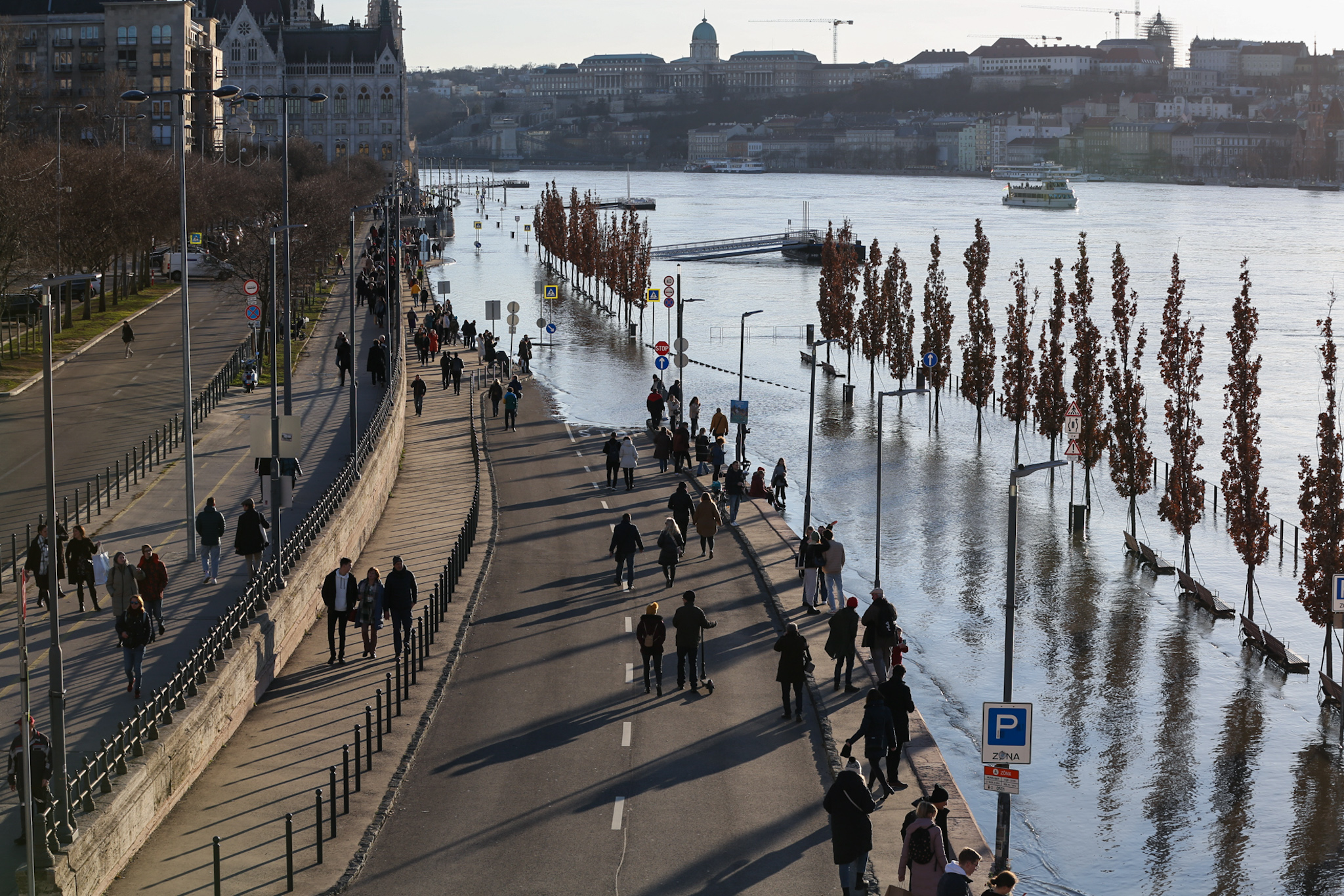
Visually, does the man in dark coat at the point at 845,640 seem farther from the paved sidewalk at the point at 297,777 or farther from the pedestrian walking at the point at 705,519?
the pedestrian walking at the point at 705,519

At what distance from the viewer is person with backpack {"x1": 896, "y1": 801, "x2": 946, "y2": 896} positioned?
14828 millimetres

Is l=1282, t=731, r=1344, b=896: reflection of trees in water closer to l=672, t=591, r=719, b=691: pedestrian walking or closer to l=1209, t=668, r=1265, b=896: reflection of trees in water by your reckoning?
l=1209, t=668, r=1265, b=896: reflection of trees in water

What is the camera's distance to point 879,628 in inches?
1000

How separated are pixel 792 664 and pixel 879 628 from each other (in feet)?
11.7

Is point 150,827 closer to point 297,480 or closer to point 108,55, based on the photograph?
point 297,480

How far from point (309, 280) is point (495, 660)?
44445mm

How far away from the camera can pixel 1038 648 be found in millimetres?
34094

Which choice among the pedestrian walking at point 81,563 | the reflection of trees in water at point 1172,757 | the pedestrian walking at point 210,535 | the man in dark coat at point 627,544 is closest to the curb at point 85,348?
the pedestrian walking at point 210,535

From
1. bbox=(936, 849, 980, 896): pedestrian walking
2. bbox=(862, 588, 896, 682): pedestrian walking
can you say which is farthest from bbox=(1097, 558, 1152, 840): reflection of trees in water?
bbox=(936, 849, 980, 896): pedestrian walking

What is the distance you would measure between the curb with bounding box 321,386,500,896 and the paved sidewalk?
0.18 ft

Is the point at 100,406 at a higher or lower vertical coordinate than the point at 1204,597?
higher

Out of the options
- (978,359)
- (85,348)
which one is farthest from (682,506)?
(978,359)

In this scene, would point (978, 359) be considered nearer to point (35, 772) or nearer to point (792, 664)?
point (792, 664)

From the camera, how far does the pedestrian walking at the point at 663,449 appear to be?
45.9m
